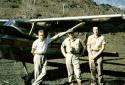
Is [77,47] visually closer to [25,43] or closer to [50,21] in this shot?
[25,43]

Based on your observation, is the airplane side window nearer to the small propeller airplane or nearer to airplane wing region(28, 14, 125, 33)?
the small propeller airplane

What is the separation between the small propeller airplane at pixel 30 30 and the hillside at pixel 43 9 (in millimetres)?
31627

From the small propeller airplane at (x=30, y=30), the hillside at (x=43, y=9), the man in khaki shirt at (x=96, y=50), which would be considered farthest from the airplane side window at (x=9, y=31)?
the hillside at (x=43, y=9)

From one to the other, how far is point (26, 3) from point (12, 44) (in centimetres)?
4450

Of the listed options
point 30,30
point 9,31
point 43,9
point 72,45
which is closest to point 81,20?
point 30,30

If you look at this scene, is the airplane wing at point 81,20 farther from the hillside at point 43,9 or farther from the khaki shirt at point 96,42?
the hillside at point 43,9

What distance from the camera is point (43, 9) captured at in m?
53.4

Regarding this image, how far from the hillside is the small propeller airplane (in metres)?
31.6

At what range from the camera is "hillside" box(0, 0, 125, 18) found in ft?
159

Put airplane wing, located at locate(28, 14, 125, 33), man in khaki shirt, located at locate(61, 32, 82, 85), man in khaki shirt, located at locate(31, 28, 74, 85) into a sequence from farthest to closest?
1. airplane wing, located at locate(28, 14, 125, 33)
2. man in khaki shirt, located at locate(61, 32, 82, 85)
3. man in khaki shirt, located at locate(31, 28, 74, 85)

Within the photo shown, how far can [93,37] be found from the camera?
10789 mm

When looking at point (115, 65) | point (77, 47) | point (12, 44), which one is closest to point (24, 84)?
point (12, 44)

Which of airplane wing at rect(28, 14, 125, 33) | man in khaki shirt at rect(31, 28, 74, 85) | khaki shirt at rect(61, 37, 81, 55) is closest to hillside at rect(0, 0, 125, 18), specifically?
airplane wing at rect(28, 14, 125, 33)

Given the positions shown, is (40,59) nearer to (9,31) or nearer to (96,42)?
(96,42)
